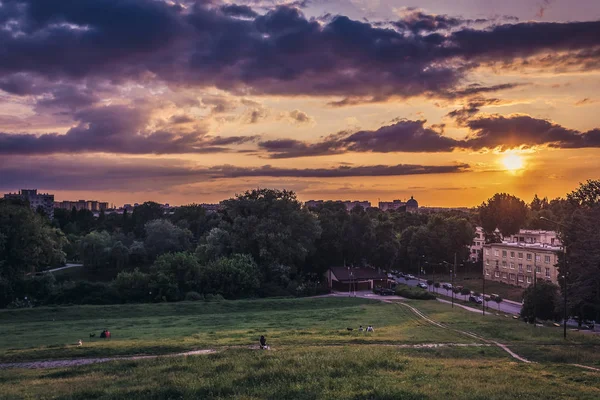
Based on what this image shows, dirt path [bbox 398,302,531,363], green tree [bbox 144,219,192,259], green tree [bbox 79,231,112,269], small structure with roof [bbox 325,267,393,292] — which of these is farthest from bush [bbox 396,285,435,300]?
green tree [bbox 79,231,112,269]

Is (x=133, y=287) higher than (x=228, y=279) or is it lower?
lower

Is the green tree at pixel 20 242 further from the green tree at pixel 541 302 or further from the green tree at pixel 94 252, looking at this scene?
the green tree at pixel 541 302

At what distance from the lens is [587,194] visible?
62.2 m

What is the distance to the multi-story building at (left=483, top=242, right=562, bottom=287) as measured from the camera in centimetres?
9100

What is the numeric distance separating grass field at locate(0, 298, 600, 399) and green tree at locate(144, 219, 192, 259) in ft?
201

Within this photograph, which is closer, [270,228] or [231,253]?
[270,228]

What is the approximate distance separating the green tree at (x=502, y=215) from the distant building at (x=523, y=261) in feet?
66.6

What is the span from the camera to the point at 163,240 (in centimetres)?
11775

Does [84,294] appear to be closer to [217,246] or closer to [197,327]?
[217,246]

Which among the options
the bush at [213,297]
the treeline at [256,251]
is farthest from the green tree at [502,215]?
the bush at [213,297]

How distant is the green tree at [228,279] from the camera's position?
74688 millimetres

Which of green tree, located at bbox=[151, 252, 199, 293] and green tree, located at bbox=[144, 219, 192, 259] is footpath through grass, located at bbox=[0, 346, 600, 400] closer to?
green tree, located at bbox=[151, 252, 199, 293]

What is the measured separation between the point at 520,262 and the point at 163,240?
8177 centimetres

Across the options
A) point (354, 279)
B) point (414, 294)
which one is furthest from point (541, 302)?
point (354, 279)
